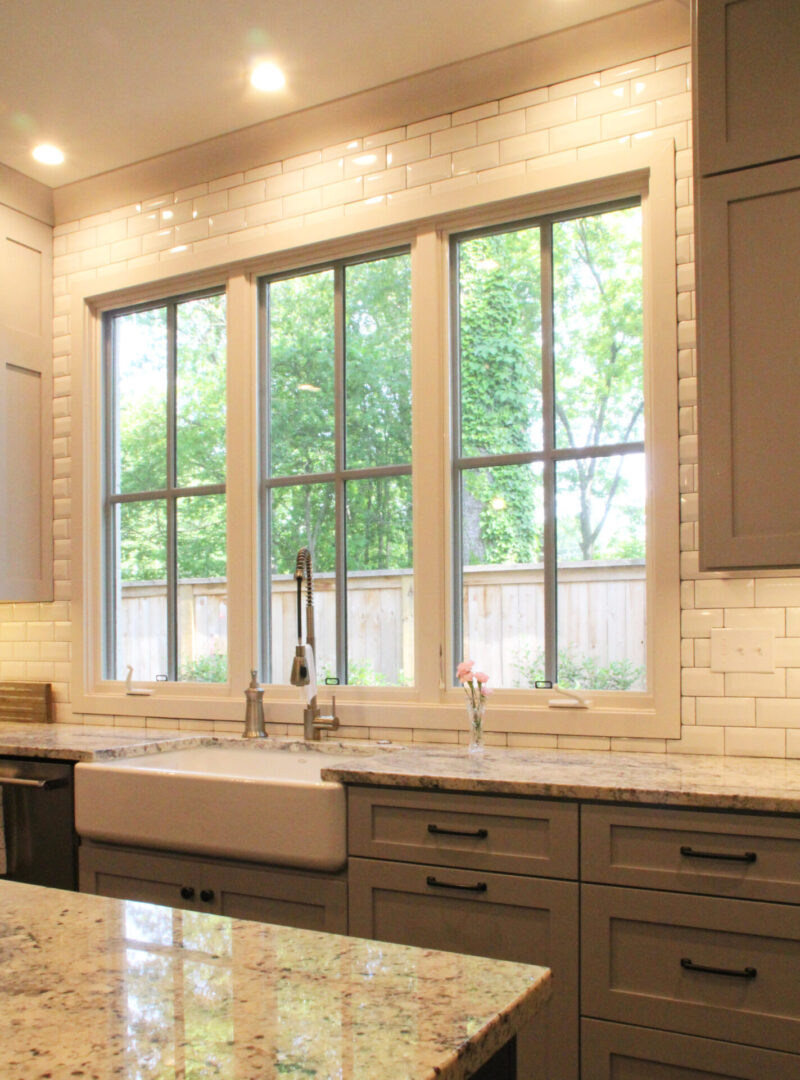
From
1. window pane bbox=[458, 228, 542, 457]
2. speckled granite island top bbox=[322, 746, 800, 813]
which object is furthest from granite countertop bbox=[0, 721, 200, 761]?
window pane bbox=[458, 228, 542, 457]

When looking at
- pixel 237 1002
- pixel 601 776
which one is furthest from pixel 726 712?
pixel 237 1002

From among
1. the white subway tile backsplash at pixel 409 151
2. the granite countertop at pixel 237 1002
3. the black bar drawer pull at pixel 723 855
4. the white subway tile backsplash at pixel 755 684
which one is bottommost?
the black bar drawer pull at pixel 723 855

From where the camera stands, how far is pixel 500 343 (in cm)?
307

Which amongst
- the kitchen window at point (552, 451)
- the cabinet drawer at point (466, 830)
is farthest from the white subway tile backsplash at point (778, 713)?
the cabinet drawer at point (466, 830)

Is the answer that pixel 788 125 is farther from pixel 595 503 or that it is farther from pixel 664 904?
pixel 664 904

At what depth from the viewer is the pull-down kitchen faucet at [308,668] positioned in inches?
122

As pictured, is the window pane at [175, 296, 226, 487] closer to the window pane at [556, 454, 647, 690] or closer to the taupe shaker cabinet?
the window pane at [556, 454, 647, 690]

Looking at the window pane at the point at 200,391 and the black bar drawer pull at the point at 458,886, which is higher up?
the window pane at the point at 200,391

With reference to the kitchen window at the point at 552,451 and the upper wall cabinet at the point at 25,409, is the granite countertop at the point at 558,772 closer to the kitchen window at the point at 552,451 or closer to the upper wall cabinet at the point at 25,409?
the kitchen window at the point at 552,451

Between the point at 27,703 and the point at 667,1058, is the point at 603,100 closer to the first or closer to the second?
the point at 667,1058

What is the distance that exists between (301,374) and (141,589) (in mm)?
1101

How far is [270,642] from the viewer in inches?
137

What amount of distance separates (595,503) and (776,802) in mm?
1147

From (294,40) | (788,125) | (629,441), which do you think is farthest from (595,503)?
(294,40)
